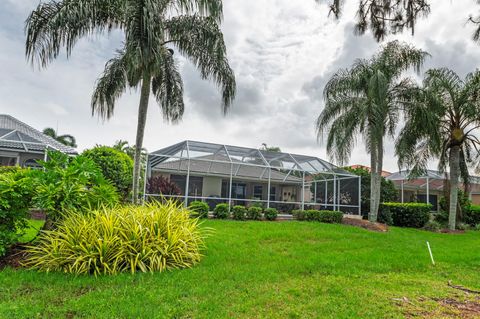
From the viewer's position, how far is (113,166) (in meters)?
13.0

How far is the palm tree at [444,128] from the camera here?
14.8m

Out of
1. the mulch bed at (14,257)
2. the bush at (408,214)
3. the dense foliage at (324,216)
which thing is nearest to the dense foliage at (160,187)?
the dense foliage at (324,216)

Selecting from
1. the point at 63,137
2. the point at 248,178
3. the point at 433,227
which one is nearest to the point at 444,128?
the point at 433,227

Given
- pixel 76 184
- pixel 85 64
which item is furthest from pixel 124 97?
pixel 76 184

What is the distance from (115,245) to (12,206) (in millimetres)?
2028

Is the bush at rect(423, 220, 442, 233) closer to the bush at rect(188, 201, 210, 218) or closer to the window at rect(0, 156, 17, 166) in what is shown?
the bush at rect(188, 201, 210, 218)

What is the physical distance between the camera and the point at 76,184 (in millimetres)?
6676

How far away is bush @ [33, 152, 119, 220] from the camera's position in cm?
630

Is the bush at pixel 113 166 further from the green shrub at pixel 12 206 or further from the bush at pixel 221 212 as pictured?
the green shrub at pixel 12 206

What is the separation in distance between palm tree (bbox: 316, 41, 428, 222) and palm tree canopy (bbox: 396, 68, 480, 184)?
839 mm

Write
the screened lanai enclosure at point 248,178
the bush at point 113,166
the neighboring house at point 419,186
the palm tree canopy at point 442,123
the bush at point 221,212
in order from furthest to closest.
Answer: the neighboring house at point 419,186 → the screened lanai enclosure at point 248,178 → the palm tree canopy at point 442,123 → the bush at point 221,212 → the bush at point 113,166

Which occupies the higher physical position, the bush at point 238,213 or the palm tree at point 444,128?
the palm tree at point 444,128

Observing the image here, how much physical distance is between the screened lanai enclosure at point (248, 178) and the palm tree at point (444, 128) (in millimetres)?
3605

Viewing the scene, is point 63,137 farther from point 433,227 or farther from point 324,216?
point 433,227
